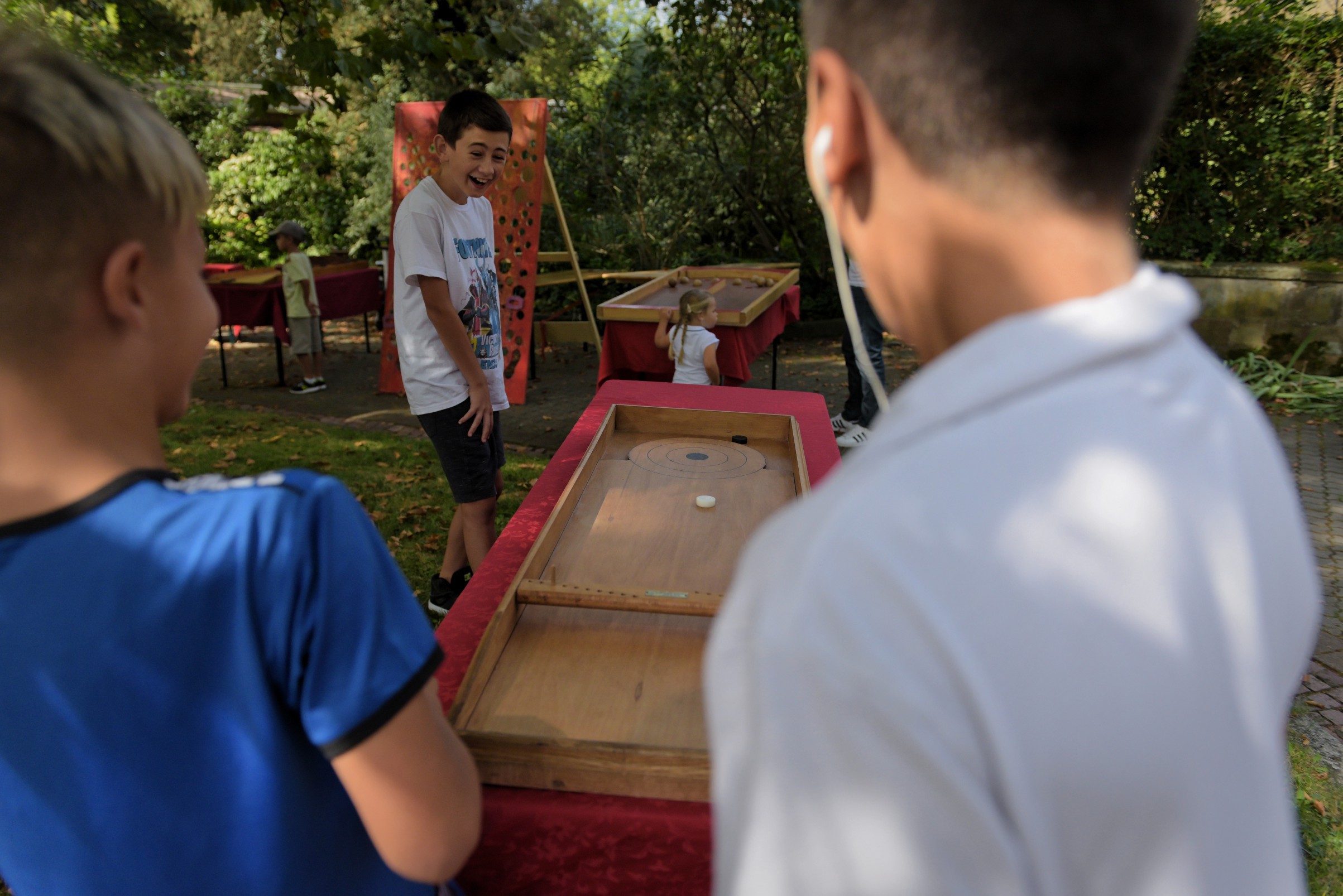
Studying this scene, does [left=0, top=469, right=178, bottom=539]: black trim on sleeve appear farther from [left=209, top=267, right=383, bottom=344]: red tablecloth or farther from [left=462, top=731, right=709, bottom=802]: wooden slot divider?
[left=209, top=267, right=383, bottom=344]: red tablecloth

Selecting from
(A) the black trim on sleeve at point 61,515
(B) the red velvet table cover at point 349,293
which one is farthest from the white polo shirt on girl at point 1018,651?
(B) the red velvet table cover at point 349,293

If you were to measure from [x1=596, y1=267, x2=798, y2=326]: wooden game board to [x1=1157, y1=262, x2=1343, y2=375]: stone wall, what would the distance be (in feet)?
12.6

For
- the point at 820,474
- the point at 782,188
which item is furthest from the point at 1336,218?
the point at 820,474

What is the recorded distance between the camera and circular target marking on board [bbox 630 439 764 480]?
8.91 ft

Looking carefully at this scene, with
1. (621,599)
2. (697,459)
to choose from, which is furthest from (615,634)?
(697,459)

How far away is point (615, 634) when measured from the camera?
65.4 inches

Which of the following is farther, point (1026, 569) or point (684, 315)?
point (684, 315)

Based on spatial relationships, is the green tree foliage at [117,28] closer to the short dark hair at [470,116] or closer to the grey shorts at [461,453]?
the short dark hair at [470,116]

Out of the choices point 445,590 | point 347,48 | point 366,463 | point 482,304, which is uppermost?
point 347,48

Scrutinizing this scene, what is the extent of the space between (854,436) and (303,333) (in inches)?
204

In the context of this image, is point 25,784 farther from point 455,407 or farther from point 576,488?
point 455,407

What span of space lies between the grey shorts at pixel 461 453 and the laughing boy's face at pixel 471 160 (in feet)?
2.49

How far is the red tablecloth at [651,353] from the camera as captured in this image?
552cm

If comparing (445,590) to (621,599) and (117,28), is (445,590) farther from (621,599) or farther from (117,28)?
(117,28)
